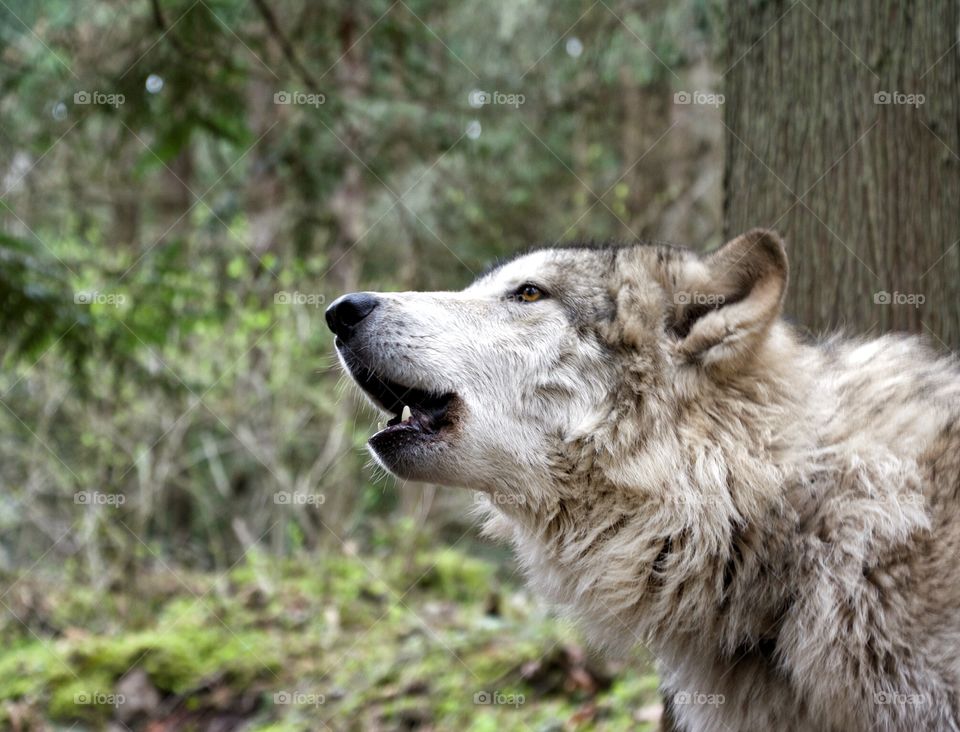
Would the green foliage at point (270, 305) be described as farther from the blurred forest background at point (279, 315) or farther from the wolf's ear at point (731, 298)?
the wolf's ear at point (731, 298)

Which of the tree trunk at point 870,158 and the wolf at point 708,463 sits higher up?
the tree trunk at point 870,158

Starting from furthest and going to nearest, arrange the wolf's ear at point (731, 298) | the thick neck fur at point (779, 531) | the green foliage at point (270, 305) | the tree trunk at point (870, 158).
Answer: the green foliage at point (270, 305) < the tree trunk at point (870, 158) < the wolf's ear at point (731, 298) < the thick neck fur at point (779, 531)

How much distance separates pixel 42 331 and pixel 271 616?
3.20m

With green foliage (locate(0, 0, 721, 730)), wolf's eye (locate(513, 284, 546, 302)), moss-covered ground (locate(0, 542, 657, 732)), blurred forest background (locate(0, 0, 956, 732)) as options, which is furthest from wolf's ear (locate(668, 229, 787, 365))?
green foliage (locate(0, 0, 721, 730))

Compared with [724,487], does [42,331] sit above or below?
above

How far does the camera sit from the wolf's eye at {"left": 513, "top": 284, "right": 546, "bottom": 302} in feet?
11.2

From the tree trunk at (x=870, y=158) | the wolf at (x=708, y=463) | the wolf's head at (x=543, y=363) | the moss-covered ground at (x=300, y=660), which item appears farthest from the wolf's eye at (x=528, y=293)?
the moss-covered ground at (x=300, y=660)

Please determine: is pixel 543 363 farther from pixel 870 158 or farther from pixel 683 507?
pixel 870 158

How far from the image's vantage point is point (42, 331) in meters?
5.22

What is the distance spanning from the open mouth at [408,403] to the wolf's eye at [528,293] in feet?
1.68

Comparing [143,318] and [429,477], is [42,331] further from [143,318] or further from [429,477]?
[429,477]

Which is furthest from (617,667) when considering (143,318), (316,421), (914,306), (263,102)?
(263,102)

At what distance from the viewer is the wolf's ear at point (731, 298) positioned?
2.89 m

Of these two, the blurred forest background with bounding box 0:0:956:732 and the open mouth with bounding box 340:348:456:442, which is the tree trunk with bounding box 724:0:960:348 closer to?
the blurred forest background with bounding box 0:0:956:732
